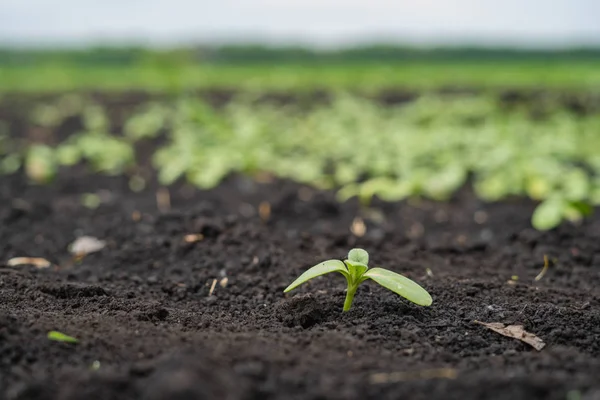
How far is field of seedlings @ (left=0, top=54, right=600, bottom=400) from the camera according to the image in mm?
1556

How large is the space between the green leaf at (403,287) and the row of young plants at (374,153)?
169 cm

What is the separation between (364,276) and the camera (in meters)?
1.98

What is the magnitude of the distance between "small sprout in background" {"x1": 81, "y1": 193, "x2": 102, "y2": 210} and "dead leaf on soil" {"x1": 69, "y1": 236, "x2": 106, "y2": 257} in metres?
0.89

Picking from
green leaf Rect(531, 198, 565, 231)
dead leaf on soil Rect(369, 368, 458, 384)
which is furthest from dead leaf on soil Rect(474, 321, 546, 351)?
green leaf Rect(531, 198, 565, 231)

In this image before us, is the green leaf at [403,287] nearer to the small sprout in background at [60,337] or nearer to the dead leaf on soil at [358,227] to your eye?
the small sprout in background at [60,337]

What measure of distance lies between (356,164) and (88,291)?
351cm

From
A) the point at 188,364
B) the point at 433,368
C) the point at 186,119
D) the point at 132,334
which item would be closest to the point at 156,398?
the point at 188,364

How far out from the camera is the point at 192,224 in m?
Answer: 3.30

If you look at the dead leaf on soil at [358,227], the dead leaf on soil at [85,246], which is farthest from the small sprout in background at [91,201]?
the dead leaf on soil at [358,227]

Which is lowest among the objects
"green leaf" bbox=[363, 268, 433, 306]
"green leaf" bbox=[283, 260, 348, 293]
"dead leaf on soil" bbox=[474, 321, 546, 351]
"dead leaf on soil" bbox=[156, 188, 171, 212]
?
"dead leaf on soil" bbox=[156, 188, 171, 212]

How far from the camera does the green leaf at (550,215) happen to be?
333 cm

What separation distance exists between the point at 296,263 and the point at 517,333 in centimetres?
109

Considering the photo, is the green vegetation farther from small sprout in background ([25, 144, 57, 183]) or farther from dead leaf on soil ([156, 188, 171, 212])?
dead leaf on soil ([156, 188, 171, 212])

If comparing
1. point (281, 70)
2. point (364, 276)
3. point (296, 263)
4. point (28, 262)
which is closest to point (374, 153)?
point (296, 263)
